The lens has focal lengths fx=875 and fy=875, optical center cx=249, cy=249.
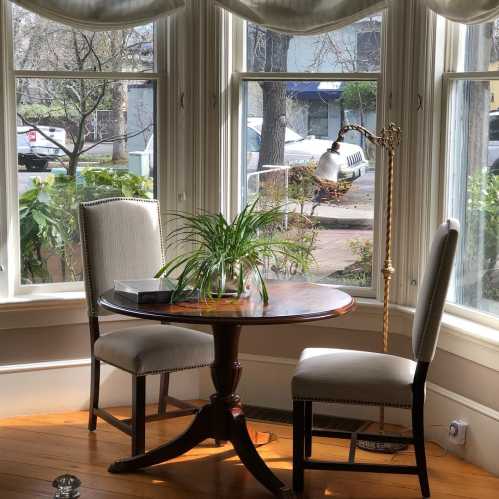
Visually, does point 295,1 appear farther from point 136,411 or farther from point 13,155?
point 136,411

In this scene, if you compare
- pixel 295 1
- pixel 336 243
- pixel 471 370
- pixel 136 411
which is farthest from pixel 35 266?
pixel 471 370

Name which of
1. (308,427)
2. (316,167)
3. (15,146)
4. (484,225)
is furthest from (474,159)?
(15,146)

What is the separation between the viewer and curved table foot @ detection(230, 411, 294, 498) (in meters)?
3.28

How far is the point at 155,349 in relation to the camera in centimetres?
356

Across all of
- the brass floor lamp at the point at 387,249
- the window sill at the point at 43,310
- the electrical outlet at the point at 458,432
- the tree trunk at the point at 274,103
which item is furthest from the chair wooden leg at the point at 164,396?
the electrical outlet at the point at 458,432

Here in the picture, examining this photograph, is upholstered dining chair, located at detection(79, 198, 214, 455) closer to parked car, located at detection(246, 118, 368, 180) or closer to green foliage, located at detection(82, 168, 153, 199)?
green foliage, located at detection(82, 168, 153, 199)

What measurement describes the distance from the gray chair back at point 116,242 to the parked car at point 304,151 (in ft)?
1.87

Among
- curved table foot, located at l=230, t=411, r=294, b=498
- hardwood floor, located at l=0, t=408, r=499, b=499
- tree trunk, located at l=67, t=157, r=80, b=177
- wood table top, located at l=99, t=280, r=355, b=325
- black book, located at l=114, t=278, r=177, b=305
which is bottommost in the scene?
hardwood floor, located at l=0, t=408, r=499, b=499

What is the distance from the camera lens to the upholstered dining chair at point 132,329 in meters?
3.54

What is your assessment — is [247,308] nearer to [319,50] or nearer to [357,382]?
[357,382]

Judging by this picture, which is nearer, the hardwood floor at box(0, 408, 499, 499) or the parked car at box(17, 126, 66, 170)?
the hardwood floor at box(0, 408, 499, 499)

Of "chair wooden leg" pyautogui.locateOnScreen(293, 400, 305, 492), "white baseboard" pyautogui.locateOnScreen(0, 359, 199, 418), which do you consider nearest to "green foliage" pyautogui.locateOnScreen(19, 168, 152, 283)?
"white baseboard" pyautogui.locateOnScreen(0, 359, 199, 418)

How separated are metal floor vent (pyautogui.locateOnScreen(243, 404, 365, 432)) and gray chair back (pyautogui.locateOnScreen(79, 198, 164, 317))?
0.85 meters

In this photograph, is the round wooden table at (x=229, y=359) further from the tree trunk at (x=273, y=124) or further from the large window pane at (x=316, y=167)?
the tree trunk at (x=273, y=124)
